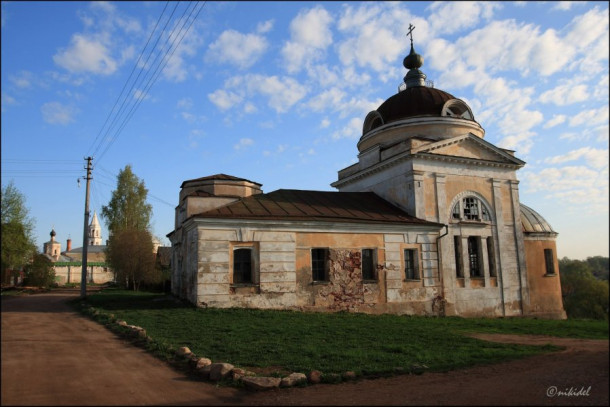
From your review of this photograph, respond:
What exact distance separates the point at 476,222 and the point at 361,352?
15.9 metres

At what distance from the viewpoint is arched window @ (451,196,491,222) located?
23938 millimetres

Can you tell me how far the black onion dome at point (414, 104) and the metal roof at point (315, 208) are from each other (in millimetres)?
5700

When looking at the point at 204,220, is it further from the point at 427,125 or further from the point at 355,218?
the point at 427,125

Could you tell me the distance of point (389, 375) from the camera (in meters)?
8.82

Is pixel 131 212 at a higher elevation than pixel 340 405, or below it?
higher

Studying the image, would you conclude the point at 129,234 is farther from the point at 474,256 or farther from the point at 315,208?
the point at 474,256

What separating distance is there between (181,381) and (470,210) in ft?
66.5

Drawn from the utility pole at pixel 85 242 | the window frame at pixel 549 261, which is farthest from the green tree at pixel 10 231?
the window frame at pixel 549 261

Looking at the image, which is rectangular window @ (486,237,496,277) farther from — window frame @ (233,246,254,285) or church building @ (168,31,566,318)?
window frame @ (233,246,254,285)

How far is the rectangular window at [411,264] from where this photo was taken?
21734mm

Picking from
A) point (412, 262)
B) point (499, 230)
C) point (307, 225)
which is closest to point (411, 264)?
point (412, 262)

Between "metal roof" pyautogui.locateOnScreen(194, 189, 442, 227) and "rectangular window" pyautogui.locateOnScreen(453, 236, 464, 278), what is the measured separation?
198cm

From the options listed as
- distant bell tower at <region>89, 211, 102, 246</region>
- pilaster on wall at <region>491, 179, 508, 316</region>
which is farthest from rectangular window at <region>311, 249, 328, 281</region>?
distant bell tower at <region>89, 211, 102, 246</region>

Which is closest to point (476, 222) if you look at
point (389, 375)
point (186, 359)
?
point (389, 375)
